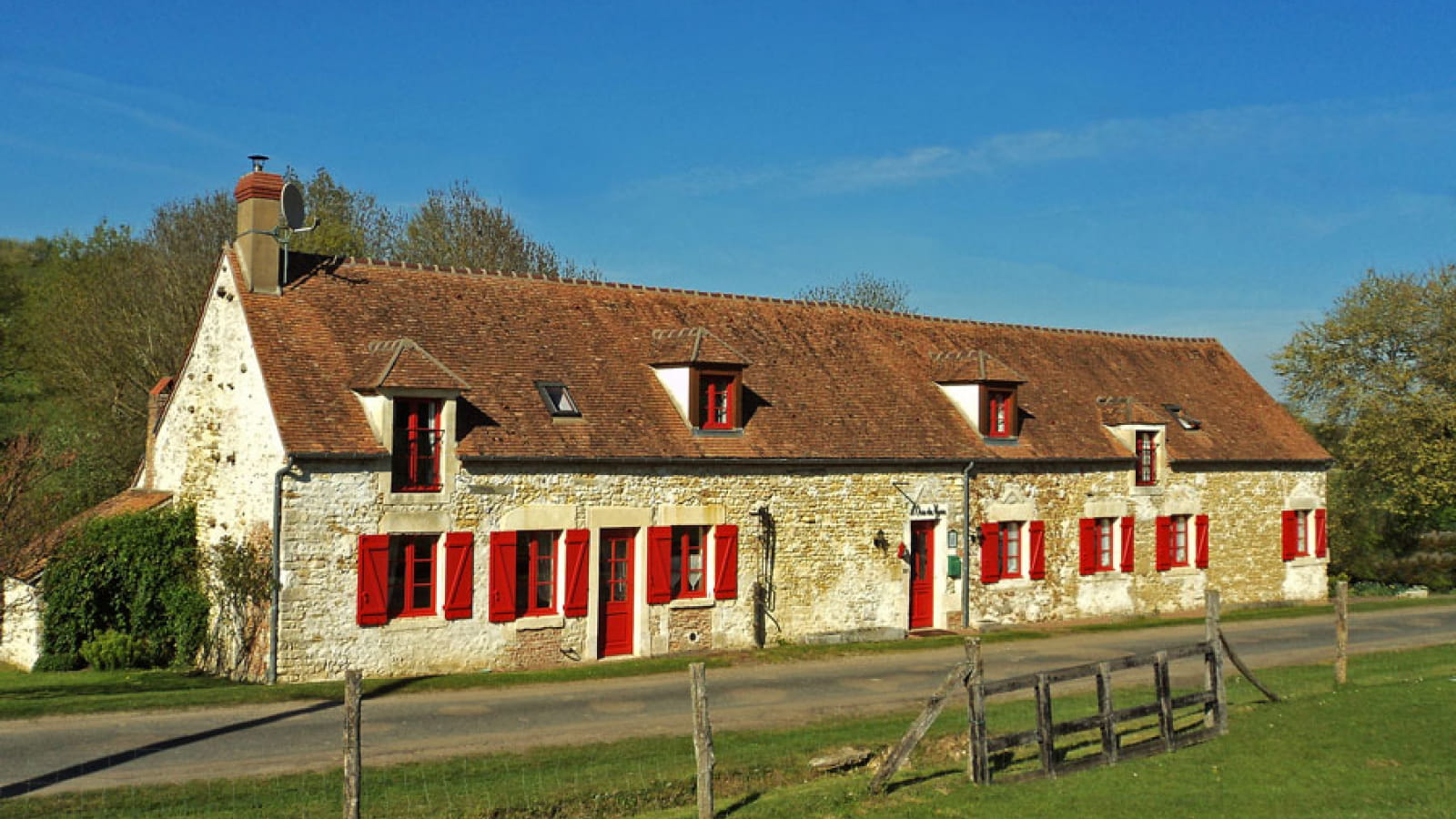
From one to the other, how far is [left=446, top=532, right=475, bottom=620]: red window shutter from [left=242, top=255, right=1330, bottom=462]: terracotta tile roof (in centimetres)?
139

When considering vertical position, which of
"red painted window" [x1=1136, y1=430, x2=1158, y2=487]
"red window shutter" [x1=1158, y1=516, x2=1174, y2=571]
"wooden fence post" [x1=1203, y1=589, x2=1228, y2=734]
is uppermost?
"red painted window" [x1=1136, y1=430, x2=1158, y2=487]

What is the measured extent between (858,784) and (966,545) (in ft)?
43.4

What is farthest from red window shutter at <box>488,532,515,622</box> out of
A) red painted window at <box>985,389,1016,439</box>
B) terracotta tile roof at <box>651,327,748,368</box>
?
red painted window at <box>985,389,1016,439</box>

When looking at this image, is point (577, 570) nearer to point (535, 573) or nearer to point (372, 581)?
point (535, 573)

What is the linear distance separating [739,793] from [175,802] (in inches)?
202

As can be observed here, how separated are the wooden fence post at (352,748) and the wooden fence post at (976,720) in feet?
18.7

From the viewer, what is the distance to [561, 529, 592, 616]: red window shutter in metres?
20.6

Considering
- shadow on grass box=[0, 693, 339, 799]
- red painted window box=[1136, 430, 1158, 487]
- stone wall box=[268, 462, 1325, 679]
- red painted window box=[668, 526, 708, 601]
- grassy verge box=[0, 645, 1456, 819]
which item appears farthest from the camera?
red painted window box=[1136, 430, 1158, 487]

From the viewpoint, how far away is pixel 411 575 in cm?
1933

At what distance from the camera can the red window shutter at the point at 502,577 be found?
19844 millimetres

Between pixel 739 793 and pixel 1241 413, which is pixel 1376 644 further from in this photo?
pixel 739 793

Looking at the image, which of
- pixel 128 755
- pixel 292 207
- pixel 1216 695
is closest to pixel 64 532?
pixel 292 207

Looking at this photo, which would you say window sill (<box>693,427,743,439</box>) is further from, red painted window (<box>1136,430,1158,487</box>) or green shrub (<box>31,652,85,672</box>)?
red painted window (<box>1136,430,1158,487</box>)

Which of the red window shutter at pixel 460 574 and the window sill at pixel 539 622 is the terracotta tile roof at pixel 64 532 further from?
the window sill at pixel 539 622
